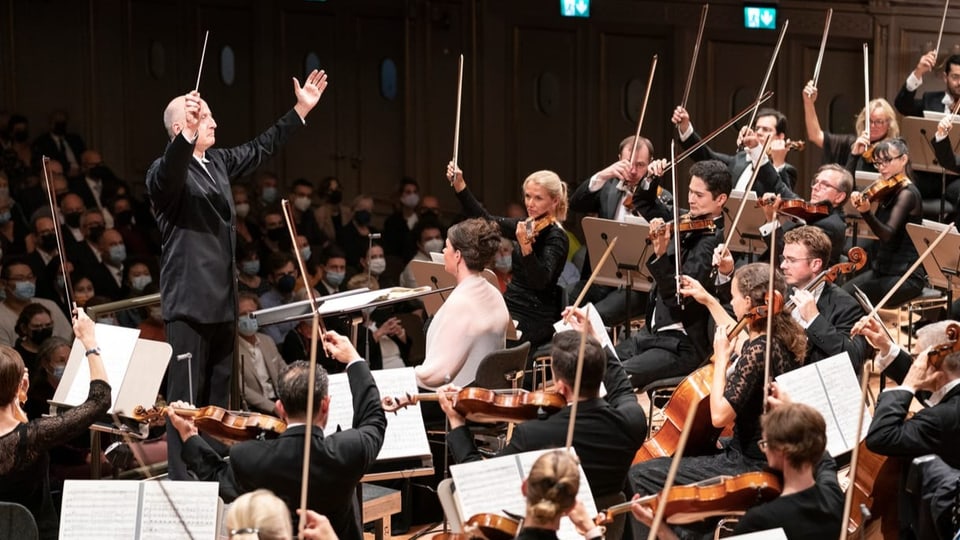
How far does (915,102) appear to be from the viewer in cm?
831

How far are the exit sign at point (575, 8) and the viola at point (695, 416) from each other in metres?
6.09

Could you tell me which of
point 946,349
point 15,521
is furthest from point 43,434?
point 946,349

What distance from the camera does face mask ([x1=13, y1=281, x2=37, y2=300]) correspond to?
7.71m

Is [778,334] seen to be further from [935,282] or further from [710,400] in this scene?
[935,282]

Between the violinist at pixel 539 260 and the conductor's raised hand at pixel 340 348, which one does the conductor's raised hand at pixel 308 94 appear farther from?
the conductor's raised hand at pixel 340 348

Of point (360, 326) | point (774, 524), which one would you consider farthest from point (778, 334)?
point (360, 326)

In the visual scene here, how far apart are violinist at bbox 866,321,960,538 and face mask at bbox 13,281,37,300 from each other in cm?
506

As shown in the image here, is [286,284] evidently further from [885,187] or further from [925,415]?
[925,415]

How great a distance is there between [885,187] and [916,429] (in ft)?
9.37

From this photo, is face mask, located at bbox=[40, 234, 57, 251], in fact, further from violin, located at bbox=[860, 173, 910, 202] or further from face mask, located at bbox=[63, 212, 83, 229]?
violin, located at bbox=[860, 173, 910, 202]

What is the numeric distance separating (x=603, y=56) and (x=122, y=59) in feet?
16.9

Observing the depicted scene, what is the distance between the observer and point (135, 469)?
5.62 metres

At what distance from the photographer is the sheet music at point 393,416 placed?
458 cm

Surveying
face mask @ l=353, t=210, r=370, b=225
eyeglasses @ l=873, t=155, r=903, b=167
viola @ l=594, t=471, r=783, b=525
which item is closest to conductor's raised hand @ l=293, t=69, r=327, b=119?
viola @ l=594, t=471, r=783, b=525
